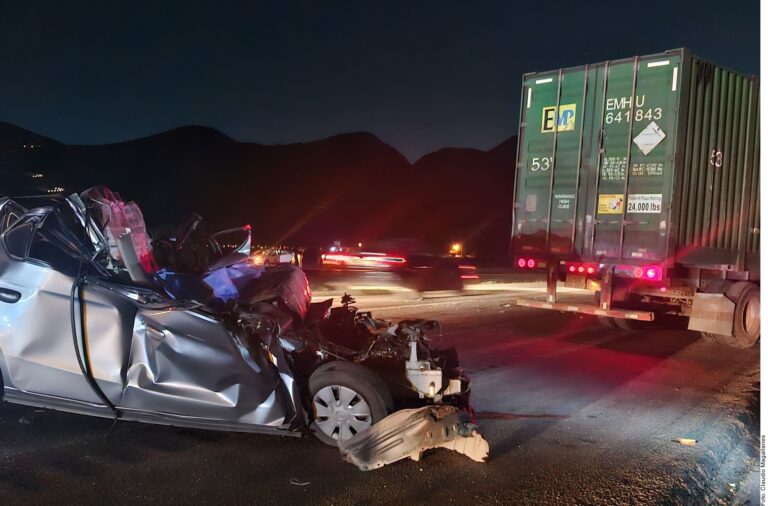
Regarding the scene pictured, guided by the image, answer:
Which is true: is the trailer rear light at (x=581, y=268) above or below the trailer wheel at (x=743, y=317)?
above

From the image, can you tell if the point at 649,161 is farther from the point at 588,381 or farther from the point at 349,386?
the point at 349,386

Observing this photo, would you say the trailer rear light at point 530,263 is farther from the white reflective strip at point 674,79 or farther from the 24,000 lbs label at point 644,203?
the white reflective strip at point 674,79

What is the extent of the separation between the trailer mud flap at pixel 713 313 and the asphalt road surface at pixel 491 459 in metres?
2.50

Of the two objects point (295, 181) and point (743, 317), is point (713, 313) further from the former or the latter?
point (295, 181)

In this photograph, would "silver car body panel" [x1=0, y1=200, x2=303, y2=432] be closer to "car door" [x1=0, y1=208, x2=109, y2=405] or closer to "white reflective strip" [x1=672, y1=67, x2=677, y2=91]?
"car door" [x1=0, y1=208, x2=109, y2=405]

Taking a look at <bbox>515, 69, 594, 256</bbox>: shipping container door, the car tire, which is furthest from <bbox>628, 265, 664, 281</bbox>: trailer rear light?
the car tire

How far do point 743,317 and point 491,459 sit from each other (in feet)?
22.7

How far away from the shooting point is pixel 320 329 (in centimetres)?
531

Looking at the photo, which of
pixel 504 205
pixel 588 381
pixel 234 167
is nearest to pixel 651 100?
pixel 588 381

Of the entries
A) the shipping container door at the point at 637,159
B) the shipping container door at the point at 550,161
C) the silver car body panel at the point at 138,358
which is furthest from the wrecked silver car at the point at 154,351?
the shipping container door at the point at 550,161

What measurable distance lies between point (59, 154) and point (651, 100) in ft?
424

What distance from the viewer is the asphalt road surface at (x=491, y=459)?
3.93 metres

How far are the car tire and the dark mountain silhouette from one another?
2311 inches

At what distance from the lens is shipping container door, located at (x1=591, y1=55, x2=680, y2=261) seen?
361 inches
